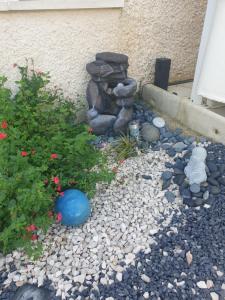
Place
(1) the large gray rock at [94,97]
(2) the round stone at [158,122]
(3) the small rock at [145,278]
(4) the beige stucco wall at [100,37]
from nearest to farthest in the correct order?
(3) the small rock at [145,278], (4) the beige stucco wall at [100,37], (1) the large gray rock at [94,97], (2) the round stone at [158,122]

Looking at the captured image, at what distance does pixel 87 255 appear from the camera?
233 centimetres

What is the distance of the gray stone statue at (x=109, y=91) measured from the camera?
3371 millimetres

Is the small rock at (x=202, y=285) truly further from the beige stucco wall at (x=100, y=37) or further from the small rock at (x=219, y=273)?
the beige stucco wall at (x=100, y=37)

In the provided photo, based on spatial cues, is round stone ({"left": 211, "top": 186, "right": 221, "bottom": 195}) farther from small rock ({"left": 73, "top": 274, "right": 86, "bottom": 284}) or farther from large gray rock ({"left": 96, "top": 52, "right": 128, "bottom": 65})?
large gray rock ({"left": 96, "top": 52, "right": 128, "bottom": 65})

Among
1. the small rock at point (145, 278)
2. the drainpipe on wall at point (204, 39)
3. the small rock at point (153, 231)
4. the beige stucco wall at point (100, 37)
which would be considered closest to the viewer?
the small rock at point (145, 278)

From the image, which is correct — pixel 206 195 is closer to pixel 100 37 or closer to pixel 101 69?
pixel 101 69

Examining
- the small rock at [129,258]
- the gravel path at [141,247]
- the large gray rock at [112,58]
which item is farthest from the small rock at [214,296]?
the large gray rock at [112,58]

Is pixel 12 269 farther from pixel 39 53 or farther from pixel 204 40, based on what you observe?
pixel 204 40

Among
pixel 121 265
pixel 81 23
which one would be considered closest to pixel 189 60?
pixel 81 23

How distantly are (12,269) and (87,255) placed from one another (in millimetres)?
534

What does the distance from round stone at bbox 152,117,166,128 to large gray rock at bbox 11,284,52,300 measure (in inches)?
85.6

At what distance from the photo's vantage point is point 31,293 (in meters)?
2.08

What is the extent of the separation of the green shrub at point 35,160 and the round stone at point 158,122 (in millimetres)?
893

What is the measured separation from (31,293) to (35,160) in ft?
3.20
